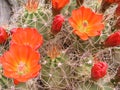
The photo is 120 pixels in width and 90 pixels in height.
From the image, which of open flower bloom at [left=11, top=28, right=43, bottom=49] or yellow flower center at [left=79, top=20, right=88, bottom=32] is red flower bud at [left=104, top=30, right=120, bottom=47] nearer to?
yellow flower center at [left=79, top=20, right=88, bottom=32]

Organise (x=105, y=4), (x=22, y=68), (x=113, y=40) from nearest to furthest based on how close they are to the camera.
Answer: (x=22, y=68)
(x=113, y=40)
(x=105, y=4)

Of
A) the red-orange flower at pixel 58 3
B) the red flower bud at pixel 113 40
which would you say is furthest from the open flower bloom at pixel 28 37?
the red flower bud at pixel 113 40

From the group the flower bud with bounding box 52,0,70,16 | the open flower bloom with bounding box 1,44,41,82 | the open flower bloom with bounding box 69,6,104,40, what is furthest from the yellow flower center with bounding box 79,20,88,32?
the open flower bloom with bounding box 1,44,41,82

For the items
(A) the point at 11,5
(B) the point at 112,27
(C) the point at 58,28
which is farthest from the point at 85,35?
(A) the point at 11,5

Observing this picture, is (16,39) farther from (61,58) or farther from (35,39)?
(61,58)

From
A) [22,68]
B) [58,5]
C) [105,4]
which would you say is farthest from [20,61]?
[105,4]

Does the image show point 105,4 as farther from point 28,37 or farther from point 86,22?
point 28,37
